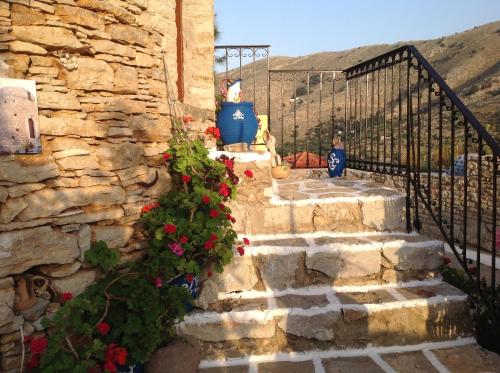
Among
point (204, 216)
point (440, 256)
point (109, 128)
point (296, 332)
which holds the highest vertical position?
point (109, 128)

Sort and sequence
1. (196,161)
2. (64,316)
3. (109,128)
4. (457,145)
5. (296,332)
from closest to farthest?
(64,316), (109,128), (296,332), (196,161), (457,145)

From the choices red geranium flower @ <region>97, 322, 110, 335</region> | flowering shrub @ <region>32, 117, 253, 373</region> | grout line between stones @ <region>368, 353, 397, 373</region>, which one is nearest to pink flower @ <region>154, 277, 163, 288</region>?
flowering shrub @ <region>32, 117, 253, 373</region>

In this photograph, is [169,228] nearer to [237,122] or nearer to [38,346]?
[38,346]

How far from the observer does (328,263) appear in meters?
2.66

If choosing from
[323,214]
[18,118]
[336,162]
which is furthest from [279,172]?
[18,118]

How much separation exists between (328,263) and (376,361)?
712mm

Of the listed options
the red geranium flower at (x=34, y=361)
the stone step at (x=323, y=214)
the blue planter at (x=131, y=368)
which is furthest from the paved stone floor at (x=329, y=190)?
the red geranium flower at (x=34, y=361)

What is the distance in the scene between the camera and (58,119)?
193 cm

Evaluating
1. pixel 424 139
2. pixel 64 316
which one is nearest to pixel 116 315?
pixel 64 316

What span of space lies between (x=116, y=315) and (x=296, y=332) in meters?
1.11

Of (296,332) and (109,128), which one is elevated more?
(109,128)

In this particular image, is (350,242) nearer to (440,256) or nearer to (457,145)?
(440,256)

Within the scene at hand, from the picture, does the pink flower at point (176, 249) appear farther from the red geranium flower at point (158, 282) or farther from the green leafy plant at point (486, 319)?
the green leafy plant at point (486, 319)

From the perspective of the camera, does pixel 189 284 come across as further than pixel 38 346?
Yes
